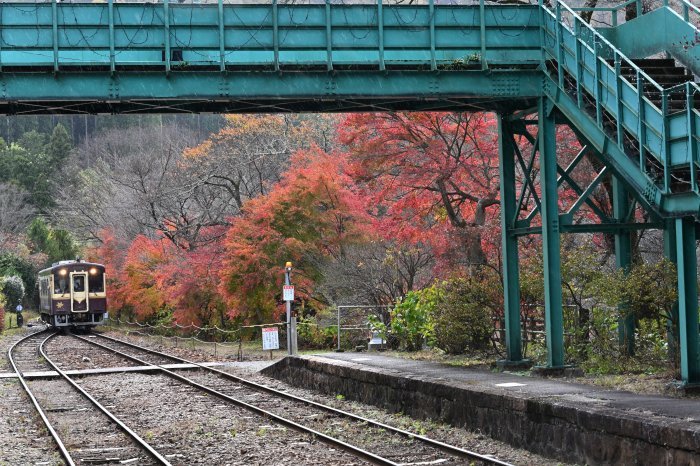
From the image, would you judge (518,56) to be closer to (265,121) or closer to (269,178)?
(269,178)

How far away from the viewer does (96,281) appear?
48.0m

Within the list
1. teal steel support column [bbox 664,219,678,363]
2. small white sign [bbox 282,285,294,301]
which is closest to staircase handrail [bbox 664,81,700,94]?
teal steel support column [bbox 664,219,678,363]

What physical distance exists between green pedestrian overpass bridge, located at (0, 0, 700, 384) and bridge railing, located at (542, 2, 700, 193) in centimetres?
5

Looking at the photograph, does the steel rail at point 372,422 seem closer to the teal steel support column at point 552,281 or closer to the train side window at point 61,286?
the teal steel support column at point 552,281

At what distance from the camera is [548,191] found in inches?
676

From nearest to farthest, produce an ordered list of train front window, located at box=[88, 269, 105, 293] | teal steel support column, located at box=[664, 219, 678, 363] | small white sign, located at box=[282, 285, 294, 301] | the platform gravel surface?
the platform gravel surface
teal steel support column, located at box=[664, 219, 678, 363]
small white sign, located at box=[282, 285, 294, 301]
train front window, located at box=[88, 269, 105, 293]

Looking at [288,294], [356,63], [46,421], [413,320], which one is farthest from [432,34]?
[413,320]

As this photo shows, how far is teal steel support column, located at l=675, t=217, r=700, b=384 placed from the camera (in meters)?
13.4

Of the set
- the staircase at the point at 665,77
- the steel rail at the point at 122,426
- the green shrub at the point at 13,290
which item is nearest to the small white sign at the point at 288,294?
the steel rail at the point at 122,426

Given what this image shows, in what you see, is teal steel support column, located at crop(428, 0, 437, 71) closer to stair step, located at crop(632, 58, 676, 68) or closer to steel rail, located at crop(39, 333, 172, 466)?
stair step, located at crop(632, 58, 676, 68)

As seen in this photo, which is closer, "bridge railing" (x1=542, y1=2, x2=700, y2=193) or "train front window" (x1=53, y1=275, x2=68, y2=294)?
"bridge railing" (x1=542, y1=2, x2=700, y2=193)

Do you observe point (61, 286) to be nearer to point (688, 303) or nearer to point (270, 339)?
point (270, 339)

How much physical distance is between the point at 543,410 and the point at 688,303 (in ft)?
8.85

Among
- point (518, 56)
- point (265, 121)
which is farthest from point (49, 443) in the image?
point (265, 121)
